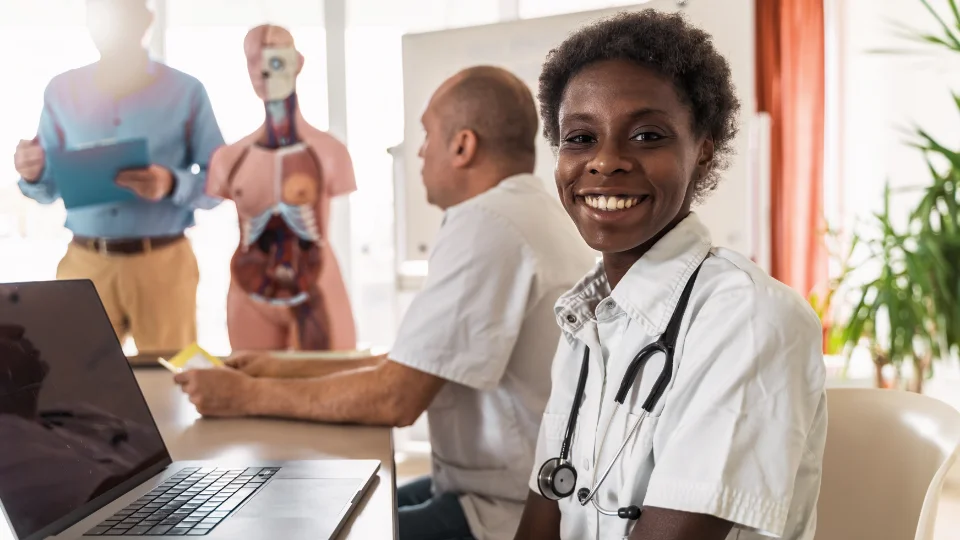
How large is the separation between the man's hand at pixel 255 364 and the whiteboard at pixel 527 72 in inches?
50.6

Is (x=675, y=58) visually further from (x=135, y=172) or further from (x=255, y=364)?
(x=135, y=172)

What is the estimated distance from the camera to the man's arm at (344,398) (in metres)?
1.32

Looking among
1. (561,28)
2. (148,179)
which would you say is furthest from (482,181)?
(148,179)

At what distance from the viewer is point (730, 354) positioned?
0.79m

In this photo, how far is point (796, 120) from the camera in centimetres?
402

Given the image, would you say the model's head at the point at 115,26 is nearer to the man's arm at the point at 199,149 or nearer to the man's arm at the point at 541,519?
the man's arm at the point at 199,149

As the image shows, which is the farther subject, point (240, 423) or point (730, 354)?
point (240, 423)

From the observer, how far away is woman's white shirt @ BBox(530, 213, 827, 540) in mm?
771

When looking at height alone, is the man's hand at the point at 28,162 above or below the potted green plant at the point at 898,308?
above

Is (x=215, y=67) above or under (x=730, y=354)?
above

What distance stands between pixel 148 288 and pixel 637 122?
96.5 inches

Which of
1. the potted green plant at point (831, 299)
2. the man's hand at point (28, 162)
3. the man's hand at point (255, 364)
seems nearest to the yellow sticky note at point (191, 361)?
the man's hand at point (255, 364)

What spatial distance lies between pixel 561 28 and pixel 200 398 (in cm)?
207

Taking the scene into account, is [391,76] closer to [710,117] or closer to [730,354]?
[710,117]
